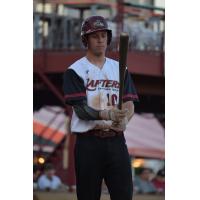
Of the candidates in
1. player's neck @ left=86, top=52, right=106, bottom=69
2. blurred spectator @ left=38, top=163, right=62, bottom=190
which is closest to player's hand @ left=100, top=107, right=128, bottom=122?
player's neck @ left=86, top=52, right=106, bottom=69

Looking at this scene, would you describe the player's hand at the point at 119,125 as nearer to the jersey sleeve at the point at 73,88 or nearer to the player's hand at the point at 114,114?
the player's hand at the point at 114,114

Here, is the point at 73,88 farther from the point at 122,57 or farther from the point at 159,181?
the point at 159,181

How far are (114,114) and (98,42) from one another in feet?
0.96

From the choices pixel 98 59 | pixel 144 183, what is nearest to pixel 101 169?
pixel 98 59

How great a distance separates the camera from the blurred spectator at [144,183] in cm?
429

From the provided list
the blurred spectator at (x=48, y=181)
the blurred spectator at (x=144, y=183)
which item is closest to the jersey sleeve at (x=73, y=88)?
the blurred spectator at (x=144, y=183)

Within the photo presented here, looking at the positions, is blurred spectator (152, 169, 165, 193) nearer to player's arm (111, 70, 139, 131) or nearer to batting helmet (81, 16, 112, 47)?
player's arm (111, 70, 139, 131)

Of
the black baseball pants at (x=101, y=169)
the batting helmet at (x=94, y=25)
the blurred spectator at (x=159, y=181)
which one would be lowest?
the blurred spectator at (x=159, y=181)

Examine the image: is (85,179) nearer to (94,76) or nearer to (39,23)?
(94,76)

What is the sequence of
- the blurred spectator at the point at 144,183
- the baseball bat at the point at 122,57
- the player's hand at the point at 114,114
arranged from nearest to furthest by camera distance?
1. the baseball bat at the point at 122,57
2. the player's hand at the point at 114,114
3. the blurred spectator at the point at 144,183

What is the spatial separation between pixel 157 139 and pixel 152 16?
5.54 ft
